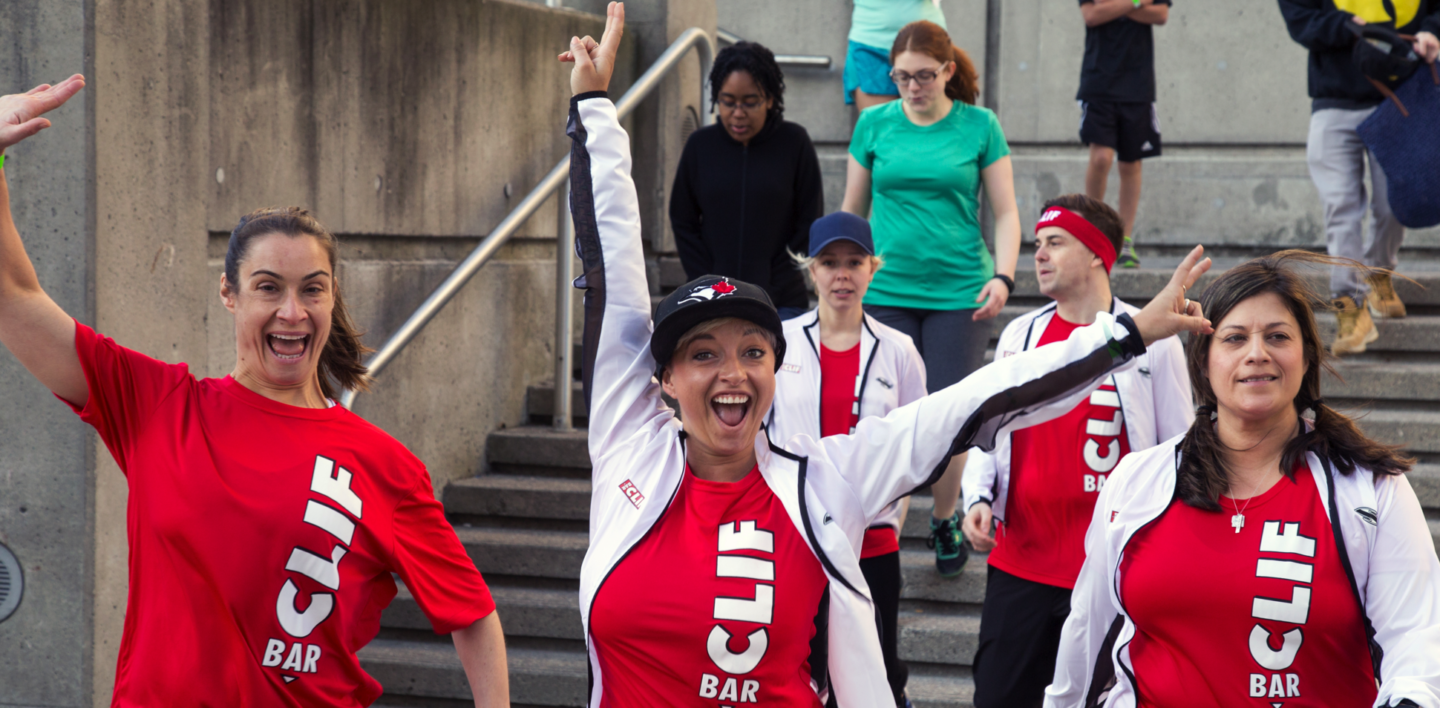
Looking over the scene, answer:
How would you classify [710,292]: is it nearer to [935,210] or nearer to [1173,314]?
[1173,314]

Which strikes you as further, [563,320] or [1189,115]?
[1189,115]

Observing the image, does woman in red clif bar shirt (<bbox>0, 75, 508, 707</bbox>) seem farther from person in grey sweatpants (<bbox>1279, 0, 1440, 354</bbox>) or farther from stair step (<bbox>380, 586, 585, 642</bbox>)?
person in grey sweatpants (<bbox>1279, 0, 1440, 354</bbox>)

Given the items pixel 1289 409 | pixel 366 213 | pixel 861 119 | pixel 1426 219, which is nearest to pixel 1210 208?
pixel 1426 219

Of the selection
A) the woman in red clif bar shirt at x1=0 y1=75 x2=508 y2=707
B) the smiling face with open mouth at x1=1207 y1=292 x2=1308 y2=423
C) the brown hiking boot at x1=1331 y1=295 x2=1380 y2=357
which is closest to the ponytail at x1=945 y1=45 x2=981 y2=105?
the brown hiking boot at x1=1331 y1=295 x2=1380 y2=357

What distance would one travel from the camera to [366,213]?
581cm

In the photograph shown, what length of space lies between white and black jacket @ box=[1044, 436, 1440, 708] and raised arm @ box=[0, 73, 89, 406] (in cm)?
222

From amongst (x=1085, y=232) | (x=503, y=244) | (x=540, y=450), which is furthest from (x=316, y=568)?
(x=503, y=244)

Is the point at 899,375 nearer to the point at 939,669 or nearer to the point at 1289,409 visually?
the point at 939,669

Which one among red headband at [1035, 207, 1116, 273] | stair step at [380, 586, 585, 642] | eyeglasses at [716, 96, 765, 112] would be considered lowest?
stair step at [380, 586, 585, 642]

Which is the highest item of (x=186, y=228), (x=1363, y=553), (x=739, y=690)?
(x=186, y=228)

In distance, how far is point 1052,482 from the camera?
4059 millimetres

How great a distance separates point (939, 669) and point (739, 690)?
305 centimetres

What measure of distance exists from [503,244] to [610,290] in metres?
3.84

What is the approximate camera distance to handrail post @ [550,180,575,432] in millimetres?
6727
